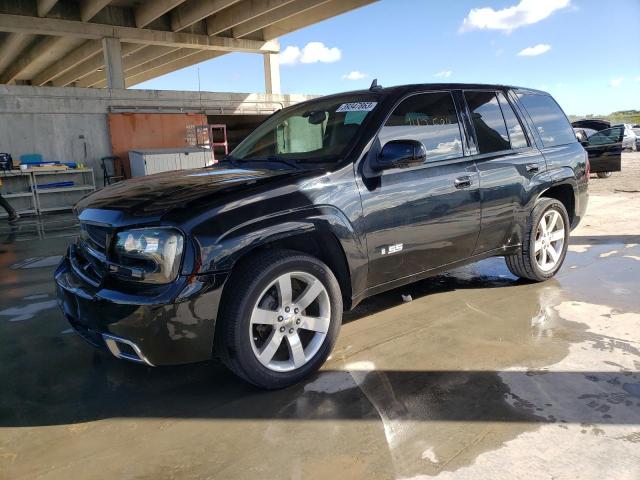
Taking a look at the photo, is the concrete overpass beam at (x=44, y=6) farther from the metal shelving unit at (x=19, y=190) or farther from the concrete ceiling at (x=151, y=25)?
the metal shelving unit at (x=19, y=190)

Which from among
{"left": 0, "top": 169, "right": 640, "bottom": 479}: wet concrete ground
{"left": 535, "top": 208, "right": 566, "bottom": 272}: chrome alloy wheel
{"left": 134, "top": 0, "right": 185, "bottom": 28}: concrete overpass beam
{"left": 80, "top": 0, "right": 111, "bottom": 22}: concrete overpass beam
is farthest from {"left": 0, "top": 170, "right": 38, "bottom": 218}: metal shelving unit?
{"left": 535, "top": 208, "right": 566, "bottom": 272}: chrome alloy wheel

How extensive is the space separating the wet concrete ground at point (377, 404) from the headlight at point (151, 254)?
31.5 inches

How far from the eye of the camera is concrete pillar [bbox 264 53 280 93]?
27.8 meters

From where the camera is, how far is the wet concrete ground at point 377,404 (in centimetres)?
230

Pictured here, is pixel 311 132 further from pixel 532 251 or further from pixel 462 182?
pixel 532 251

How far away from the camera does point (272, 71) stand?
91.2ft

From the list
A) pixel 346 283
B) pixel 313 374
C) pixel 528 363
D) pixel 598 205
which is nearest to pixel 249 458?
pixel 313 374

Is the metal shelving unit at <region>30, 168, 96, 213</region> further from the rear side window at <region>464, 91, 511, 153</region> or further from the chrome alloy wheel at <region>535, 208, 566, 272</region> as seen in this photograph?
the chrome alloy wheel at <region>535, 208, 566, 272</region>

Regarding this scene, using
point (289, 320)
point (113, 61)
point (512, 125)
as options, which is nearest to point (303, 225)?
point (289, 320)

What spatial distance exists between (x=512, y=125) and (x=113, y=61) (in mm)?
21816

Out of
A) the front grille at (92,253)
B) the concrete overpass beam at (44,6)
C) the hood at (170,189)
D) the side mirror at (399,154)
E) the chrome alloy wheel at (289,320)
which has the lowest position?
the chrome alloy wheel at (289,320)

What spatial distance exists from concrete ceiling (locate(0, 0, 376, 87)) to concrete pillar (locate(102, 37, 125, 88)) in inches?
14.1

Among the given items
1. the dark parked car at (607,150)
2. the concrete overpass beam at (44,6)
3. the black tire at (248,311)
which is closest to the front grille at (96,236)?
the black tire at (248,311)

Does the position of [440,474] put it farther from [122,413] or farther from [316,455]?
[122,413]
